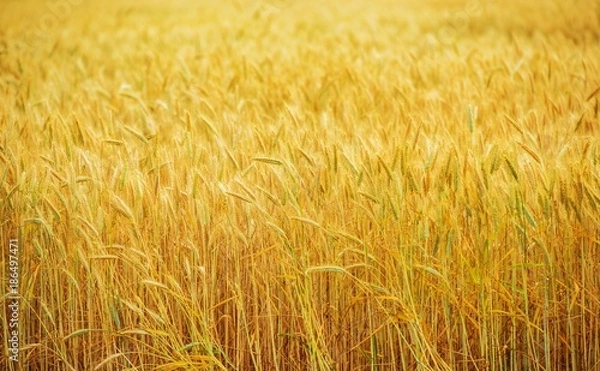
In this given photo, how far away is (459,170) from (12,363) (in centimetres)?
149

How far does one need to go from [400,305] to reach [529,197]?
0.54 metres

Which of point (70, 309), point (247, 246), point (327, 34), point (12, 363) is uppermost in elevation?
point (327, 34)

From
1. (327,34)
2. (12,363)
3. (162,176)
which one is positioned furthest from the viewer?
(327,34)

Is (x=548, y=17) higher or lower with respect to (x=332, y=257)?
higher

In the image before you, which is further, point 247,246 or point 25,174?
point 25,174

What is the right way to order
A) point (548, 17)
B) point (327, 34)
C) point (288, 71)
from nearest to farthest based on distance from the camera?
point (288, 71), point (327, 34), point (548, 17)

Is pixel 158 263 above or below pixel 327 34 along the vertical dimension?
below

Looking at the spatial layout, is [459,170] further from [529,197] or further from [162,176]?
[162,176]

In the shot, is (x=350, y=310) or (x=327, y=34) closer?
(x=350, y=310)

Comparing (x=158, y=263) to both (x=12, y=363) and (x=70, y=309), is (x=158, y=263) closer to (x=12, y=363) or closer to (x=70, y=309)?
(x=70, y=309)

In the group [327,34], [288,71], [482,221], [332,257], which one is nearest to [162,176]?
[332,257]

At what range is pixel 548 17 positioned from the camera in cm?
665

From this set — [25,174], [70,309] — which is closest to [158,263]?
[70,309]

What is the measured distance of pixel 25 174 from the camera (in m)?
2.07
